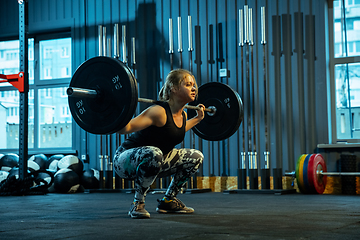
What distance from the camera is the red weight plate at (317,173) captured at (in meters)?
4.27

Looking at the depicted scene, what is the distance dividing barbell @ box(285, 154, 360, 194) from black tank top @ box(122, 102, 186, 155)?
2165 mm

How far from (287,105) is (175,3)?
6.41ft

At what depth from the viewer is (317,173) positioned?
14.2ft

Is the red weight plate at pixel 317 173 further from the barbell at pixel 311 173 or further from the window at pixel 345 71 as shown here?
the window at pixel 345 71

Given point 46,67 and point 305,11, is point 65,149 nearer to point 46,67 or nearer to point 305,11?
point 46,67

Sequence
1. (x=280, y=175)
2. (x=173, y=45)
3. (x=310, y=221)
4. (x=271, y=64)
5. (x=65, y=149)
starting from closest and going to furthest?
(x=310, y=221) < (x=280, y=175) < (x=271, y=64) < (x=173, y=45) < (x=65, y=149)

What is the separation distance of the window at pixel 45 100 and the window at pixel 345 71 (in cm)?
351

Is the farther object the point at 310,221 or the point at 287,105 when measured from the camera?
the point at 287,105

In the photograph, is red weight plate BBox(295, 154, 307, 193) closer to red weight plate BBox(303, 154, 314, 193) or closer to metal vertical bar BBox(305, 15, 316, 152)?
red weight plate BBox(303, 154, 314, 193)

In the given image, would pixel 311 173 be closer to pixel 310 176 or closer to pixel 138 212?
pixel 310 176

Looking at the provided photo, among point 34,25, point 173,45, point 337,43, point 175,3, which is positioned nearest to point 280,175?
point 337,43

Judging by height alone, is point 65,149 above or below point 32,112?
below

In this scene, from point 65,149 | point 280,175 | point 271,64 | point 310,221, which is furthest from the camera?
point 65,149

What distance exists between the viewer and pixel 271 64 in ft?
16.5
